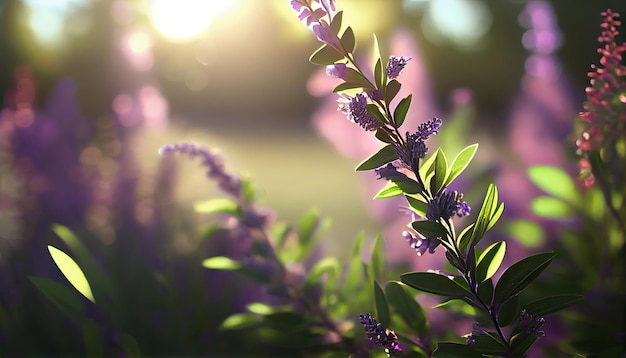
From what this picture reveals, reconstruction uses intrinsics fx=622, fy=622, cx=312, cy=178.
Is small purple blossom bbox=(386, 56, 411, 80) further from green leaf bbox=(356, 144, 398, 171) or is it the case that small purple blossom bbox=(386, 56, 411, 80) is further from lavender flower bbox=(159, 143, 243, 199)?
lavender flower bbox=(159, 143, 243, 199)

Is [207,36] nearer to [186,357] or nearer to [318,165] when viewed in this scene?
[186,357]

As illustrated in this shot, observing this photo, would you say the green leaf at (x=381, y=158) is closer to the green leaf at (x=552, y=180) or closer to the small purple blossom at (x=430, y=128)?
the small purple blossom at (x=430, y=128)

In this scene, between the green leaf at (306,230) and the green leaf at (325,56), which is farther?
the green leaf at (306,230)

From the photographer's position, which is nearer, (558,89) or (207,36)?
(558,89)

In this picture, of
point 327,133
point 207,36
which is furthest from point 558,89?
point 207,36

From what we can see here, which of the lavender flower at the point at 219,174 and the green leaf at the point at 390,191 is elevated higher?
the lavender flower at the point at 219,174

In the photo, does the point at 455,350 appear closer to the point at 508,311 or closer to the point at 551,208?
the point at 508,311

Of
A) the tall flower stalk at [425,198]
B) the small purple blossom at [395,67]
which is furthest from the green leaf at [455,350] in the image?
the small purple blossom at [395,67]

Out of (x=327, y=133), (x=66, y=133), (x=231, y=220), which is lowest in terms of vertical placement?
(x=231, y=220)
